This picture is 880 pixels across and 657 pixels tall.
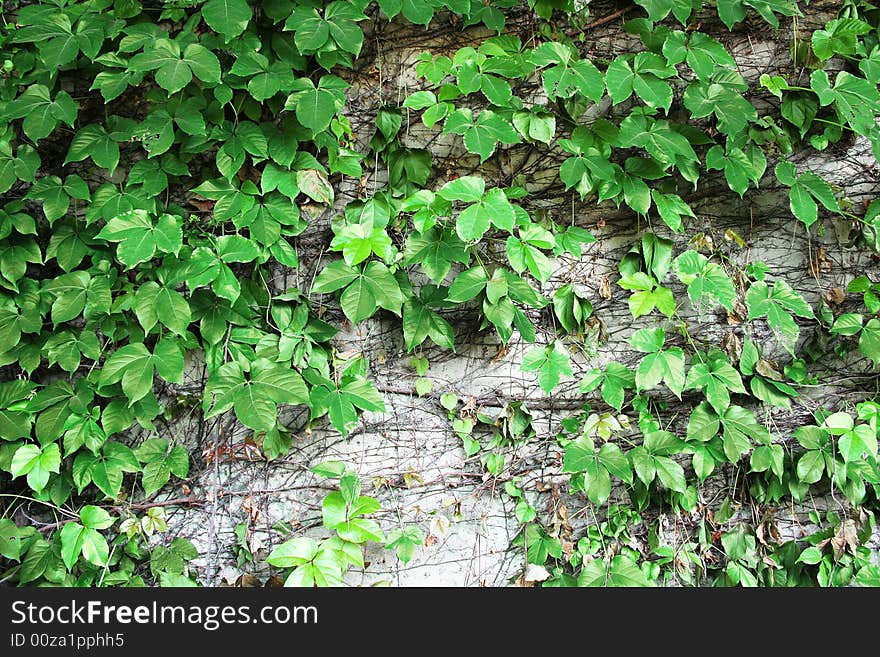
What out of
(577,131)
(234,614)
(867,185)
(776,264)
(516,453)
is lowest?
(234,614)

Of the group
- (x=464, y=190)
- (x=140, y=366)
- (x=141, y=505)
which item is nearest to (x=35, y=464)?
(x=141, y=505)

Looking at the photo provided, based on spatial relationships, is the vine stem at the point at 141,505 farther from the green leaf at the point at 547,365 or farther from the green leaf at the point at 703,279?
the green leaf at the point at 703,279

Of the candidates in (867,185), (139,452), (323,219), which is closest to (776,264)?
(867,185)

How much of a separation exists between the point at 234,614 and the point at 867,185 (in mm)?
2112

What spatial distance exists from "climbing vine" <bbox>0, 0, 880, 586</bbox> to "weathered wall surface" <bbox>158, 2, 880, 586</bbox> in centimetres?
3

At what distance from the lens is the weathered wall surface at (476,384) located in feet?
5.91

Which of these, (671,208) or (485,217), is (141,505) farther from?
(671,208)

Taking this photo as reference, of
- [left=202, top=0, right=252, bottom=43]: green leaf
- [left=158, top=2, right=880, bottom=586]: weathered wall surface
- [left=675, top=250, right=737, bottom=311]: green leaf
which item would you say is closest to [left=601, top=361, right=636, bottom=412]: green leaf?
[left=158, top=2, right=880, bottom=586]: weathered wall surface

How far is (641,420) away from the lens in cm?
178

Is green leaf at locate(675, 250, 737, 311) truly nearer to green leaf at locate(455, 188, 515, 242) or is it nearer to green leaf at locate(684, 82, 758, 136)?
green leaf at locate(684, 82, 758, 136)

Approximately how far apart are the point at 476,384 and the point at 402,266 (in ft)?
1.38

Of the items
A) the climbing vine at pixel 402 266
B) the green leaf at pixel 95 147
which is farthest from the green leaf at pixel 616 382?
the green leaf at pixel 95 147

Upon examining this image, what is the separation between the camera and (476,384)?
6.03 ft

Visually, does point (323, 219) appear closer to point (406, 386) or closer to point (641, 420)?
point (406, 386)
